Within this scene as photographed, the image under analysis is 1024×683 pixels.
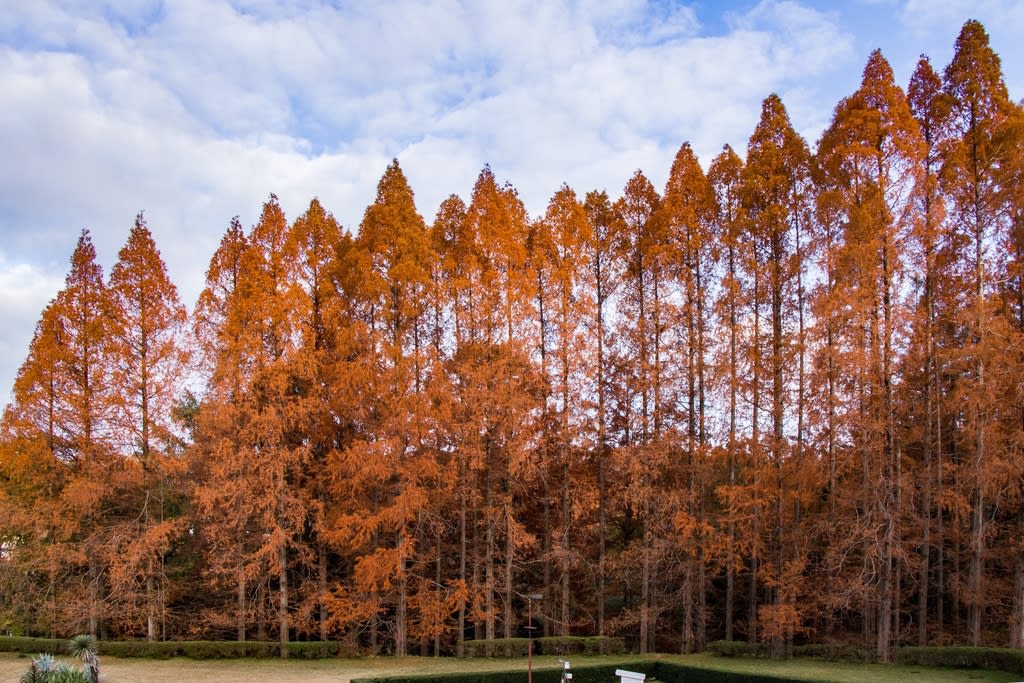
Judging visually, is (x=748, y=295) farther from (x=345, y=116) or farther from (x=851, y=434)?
(x=345, y=116)

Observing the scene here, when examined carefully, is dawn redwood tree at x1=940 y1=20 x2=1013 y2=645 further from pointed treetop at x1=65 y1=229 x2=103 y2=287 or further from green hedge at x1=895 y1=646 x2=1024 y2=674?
pointed treetop at x1=65 y1=229 x2=103 y2=287

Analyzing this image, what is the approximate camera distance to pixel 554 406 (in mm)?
21109

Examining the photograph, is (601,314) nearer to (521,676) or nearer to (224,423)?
(521,676)

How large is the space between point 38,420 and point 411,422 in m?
9.34

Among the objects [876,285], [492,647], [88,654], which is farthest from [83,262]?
[876,285]

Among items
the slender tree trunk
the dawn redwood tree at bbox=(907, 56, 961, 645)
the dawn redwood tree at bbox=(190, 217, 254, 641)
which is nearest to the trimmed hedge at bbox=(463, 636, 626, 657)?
the slender tree trunk

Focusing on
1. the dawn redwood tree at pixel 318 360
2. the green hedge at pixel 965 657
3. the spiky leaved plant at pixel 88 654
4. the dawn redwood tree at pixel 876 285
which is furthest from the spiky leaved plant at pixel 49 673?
the green hedge at pixel 965 657

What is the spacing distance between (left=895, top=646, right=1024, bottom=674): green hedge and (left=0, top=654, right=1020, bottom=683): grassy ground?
321mm

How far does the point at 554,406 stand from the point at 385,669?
737 cm

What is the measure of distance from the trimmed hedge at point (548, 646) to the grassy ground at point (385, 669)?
1.32ft

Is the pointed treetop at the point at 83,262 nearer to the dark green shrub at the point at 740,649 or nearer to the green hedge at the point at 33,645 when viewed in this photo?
the green hedge at the point at 33,645

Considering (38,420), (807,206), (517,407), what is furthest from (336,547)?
(807,206)

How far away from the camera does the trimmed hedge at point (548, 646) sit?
19.0 meters

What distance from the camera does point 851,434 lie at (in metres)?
18.2
